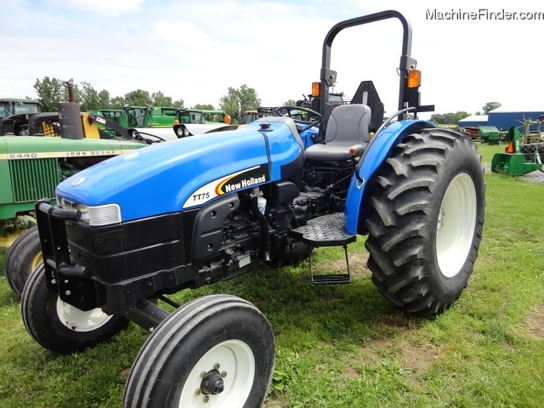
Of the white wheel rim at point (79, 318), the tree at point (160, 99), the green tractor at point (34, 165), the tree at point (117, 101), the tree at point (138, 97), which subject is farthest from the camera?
the tree at point (160, 99)

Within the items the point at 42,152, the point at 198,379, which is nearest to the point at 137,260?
the point at 198,379

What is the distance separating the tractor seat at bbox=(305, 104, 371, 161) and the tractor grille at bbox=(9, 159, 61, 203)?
8.96 ft

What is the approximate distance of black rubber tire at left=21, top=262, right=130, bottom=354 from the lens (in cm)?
241

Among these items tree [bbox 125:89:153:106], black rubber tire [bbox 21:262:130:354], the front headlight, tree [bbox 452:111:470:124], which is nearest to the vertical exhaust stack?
black rubber tire [bbox 21:262:130:354]

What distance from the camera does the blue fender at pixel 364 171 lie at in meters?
2.74

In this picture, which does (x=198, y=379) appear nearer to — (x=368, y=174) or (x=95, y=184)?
(x=95, y=184)

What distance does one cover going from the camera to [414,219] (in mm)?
2590

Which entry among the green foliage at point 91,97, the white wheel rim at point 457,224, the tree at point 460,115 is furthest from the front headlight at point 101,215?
the tree at point 460,115

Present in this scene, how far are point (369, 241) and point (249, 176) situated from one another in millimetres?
923

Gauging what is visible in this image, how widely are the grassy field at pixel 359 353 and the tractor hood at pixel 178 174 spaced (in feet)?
3.61

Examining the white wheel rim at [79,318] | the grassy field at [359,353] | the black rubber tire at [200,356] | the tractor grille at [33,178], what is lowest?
the grassy field at [359,353]

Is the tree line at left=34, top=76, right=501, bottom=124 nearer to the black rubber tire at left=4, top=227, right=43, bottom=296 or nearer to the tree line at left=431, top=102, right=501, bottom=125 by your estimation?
the tree line at left=431, top=102, right=501, bottom=125

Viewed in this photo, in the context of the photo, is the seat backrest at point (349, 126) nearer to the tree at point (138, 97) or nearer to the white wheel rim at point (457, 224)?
the white wheel rim at point (457, 224)

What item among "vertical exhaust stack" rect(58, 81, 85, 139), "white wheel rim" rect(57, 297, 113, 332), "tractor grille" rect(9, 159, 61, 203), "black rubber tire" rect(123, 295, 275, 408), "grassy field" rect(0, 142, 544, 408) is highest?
"vertical exhaust stack" rect(58, 81, 85, 139)
